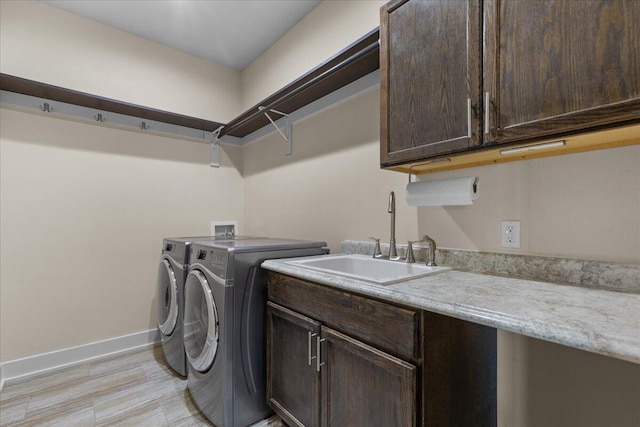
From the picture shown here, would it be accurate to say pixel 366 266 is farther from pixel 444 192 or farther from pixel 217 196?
pixel 217 196

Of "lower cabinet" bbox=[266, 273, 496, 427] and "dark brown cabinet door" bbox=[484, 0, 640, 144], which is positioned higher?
"dark brown cabinet door" bbox=[484, 0, 640, 144]

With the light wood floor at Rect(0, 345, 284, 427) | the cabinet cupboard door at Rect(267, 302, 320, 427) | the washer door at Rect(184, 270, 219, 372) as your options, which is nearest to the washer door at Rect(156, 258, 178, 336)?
the washer door at Rect(184, 270, 219, 372)

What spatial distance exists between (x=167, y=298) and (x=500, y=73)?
2.40m

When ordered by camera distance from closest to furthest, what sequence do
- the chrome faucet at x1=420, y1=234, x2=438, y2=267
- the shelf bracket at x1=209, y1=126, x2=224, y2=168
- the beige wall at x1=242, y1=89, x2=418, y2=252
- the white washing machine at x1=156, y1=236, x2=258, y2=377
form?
1. the chrome faucet at x1=420, y1=234, x2=438, y2=267
2. the beige wall at x1=242, y1=89, x2=418, y2=252
3. the white washing machine at x1=156, y1=236, x2=258, y2=377
4. the shelf bracket at x1=209, y1=126, x2=224, y2=168

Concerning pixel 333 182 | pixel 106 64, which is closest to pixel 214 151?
pixel 106 64

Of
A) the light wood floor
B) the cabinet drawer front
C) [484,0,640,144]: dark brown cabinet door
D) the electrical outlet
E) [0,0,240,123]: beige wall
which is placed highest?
[0,0,240,123]: beige wall

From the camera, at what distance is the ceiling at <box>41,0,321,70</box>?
216 centimetres

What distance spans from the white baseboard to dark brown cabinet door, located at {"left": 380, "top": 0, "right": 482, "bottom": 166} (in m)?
2.56

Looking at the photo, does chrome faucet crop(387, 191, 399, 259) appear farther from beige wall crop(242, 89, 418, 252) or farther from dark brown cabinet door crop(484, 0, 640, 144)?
dark brown cabinet door crop(484, 0, 640, 144)

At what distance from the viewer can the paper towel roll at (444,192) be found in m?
1.27

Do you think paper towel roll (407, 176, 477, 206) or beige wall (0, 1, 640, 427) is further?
paper towel roll (407, 176, 477, 206)

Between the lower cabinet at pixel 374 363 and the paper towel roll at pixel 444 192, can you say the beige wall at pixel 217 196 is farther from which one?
the lower cabinet at pixel 374 363

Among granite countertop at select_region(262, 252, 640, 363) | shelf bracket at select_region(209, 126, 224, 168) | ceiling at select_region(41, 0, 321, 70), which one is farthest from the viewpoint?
shelf bracket at select_region(209, 126, 224, 168)

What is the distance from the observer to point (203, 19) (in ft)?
7.59
